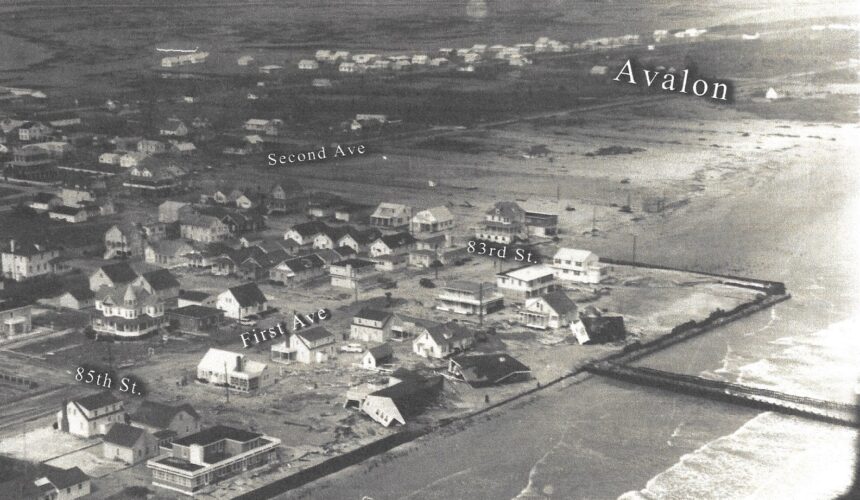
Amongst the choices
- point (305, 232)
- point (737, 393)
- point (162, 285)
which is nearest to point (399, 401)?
point (737, 393)

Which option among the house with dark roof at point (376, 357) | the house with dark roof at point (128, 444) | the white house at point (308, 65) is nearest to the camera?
the house with dark roof at point (128, 444)

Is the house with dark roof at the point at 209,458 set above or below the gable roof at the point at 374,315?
below

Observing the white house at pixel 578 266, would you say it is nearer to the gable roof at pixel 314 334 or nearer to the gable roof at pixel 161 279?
the gable roof at pixel 314 334

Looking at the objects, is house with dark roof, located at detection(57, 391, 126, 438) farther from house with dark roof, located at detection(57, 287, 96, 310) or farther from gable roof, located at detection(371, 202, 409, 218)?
gable roof, located at detection(371, 202, 409, 218)

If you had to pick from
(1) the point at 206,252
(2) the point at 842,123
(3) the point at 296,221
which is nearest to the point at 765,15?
(2) the point at 842,123

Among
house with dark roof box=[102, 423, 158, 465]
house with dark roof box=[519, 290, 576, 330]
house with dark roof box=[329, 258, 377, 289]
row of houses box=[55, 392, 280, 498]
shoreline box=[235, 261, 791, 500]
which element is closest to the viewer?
row of houses box=[55, 392, 280, 498]

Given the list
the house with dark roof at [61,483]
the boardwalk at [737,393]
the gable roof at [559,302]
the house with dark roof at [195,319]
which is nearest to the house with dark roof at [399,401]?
the boardwalk at [737,393]

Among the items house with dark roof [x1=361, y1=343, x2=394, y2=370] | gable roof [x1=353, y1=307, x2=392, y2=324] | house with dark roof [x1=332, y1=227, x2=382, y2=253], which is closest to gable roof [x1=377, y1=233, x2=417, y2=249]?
house with dark roof [x1=332, y1=227, x2=382, y2=253]

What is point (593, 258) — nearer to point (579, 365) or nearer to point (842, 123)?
point (579, 365)
